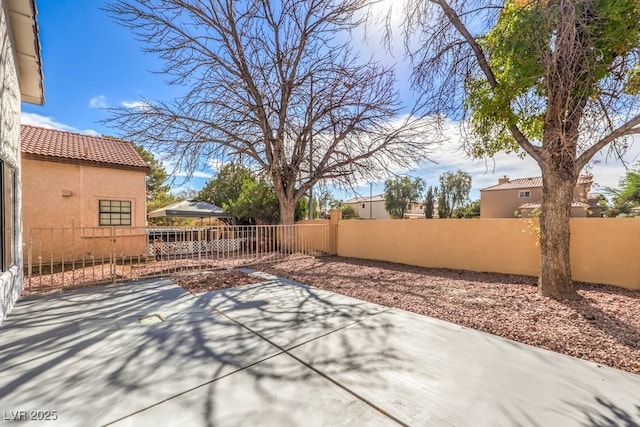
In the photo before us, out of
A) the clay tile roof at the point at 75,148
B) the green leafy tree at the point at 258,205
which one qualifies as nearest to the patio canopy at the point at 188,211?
the green leafy tree at the point at 258,205

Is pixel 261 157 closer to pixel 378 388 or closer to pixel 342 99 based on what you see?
pixel 342 99

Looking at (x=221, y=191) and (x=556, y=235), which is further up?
(x=221, y=191)

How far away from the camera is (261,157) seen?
12.1m

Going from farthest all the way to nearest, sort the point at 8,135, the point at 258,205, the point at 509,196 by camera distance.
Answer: the point at 509,196
the point at 258,205
the point at 8,135

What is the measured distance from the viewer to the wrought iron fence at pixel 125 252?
21.7 ft

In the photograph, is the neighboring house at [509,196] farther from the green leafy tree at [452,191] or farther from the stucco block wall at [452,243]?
the stucco block wall at [452,243]

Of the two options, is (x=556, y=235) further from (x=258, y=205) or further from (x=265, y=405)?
(x=258, y=205)

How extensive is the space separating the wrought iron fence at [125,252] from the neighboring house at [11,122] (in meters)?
0.61

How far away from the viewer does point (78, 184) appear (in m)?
9.90

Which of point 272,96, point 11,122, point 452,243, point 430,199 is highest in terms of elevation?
point 272,96

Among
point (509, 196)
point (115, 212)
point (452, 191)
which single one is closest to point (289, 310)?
point (115, 212)

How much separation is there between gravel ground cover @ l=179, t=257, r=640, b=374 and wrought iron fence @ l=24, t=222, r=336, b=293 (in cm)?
175

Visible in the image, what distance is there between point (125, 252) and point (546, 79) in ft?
43.0

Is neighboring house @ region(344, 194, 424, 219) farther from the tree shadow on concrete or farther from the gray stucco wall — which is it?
the gray stucco wall
